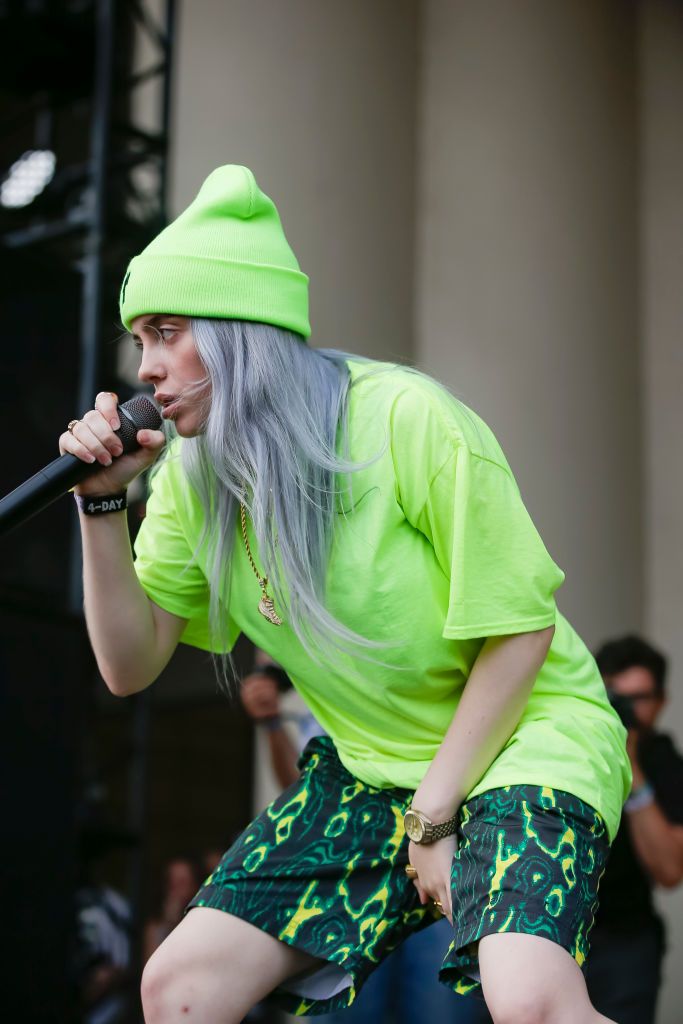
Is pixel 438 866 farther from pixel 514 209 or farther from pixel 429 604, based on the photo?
pixel 514 209

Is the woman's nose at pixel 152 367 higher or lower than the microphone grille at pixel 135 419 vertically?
higher

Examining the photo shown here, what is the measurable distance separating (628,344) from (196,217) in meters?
4.83

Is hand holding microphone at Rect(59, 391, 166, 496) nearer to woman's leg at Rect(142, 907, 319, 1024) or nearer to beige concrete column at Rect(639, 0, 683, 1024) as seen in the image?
woman's leg at Rect(142, 907, 319, 1024)

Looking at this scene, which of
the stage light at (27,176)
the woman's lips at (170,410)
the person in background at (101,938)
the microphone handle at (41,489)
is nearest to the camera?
the microphone handle at (41,489)

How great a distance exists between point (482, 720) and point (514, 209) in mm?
4972

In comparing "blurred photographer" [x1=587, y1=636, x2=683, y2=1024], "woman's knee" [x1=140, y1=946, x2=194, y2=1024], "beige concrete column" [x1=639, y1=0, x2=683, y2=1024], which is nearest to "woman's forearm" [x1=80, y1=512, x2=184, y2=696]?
"woman's knee" [x1=140, y1=946, x2=194, y2=1024]

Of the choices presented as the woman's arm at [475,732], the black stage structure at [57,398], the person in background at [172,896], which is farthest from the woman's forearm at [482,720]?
the person in background at [172,896]


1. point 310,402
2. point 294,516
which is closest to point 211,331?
point 310,402

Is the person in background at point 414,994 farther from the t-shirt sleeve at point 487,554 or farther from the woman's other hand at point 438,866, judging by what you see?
the t-shirt sleeve at point 487,554

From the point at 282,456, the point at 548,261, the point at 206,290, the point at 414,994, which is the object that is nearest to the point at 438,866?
the point at 282,456

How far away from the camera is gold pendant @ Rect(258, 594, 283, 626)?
1900mm

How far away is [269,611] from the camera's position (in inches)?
75.1

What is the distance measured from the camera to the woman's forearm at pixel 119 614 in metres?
1.93

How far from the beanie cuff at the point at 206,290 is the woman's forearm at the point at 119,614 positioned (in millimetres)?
313
